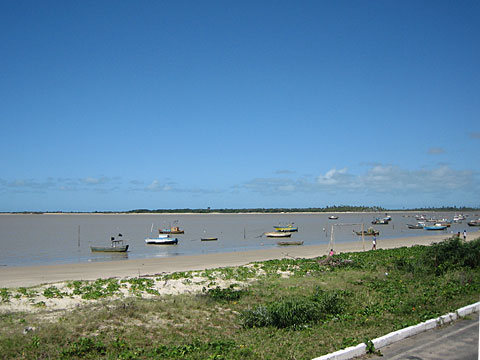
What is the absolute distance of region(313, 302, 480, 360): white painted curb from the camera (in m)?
8.65

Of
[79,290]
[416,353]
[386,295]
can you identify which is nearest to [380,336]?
[416,353]

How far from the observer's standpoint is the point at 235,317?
12.5 metres

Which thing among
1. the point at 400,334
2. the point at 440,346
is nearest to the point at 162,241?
the point at 400,334

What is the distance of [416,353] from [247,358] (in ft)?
11.6

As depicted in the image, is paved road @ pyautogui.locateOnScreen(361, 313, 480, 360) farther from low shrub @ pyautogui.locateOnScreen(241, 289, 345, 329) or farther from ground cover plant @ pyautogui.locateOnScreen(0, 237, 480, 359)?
low shrub @ pyautogui.locateOnScreen(241, 289, 345, 329)

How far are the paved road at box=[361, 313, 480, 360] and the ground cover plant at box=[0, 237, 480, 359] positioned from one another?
23.9 inches

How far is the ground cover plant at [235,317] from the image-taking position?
921cm

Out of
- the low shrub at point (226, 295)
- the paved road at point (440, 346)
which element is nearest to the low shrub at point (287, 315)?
the low shrub at point (226, 295)

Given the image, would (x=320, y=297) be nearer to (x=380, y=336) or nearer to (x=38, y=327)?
(x=380, y=336)

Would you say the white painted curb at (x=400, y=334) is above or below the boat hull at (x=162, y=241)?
above

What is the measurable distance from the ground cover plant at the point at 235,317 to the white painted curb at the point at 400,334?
1.06 feet

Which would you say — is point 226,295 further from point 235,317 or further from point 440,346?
point 440,346

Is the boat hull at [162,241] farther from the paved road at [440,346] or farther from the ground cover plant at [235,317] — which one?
the paved road at [440,346]

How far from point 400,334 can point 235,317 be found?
15.2 ft
